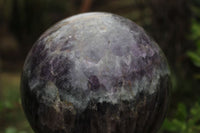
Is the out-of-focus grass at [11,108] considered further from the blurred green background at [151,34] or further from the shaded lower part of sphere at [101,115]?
the shaded lower part of sphere at [101,115]

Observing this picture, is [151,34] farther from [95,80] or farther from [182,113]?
[95,80]

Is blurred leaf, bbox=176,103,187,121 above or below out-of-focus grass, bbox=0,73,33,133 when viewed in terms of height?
above

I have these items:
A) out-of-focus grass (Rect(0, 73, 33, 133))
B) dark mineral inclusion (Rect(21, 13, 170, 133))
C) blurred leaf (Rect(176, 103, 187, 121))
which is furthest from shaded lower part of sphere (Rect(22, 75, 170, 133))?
blurred leaf (Rect(176, 103, 187, 121))

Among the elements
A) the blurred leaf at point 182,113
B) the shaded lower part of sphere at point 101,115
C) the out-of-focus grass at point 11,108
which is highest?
the shaded lower part of sphere at point 101,115

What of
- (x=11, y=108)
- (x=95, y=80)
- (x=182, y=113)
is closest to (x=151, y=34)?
(x=182, y=113)

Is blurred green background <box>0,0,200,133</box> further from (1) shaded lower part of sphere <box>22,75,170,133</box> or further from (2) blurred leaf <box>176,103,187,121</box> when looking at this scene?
(1) shaded lower part of sphere <box>22,75,170,133</box>

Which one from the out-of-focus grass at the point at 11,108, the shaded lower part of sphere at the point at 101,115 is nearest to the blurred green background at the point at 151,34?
the out-of-focus grass at the point at 11,108
